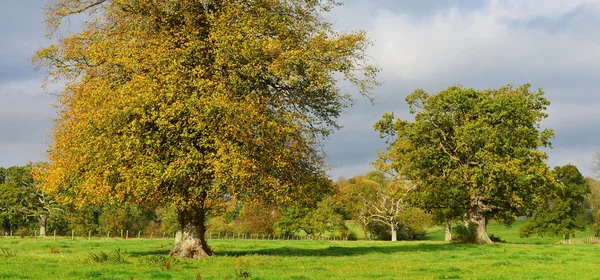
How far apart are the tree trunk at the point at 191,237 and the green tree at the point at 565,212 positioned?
74286 mm

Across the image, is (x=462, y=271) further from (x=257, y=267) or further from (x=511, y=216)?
(x=511, y=216)

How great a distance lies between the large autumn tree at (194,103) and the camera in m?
27.2

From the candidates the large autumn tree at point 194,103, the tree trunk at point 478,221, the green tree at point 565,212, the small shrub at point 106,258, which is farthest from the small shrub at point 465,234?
the green tree at point 565,212

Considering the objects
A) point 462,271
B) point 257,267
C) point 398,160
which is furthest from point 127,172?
point 398,160

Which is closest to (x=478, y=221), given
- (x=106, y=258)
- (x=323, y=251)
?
(x=323, y=251)

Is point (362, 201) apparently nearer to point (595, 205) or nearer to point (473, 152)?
point (473, 152)

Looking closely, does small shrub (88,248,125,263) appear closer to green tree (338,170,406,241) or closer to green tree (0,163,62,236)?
green tree (338,170,406,241)

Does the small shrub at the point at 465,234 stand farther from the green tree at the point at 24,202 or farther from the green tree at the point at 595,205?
the green tree at the point at 24,202

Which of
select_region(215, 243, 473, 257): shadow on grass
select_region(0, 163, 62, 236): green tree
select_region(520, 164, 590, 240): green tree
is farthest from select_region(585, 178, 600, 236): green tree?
select_region(0, 163, 62, 236): green tree

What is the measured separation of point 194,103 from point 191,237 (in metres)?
8.25

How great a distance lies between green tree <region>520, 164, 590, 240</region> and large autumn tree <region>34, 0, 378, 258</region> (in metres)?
72.4

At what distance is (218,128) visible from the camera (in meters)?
28.2

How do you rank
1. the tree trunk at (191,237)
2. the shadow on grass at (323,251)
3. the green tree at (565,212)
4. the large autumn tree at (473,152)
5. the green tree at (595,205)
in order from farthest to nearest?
the green tree at (595,205) < the green tree at (565,212) < the large autumn tree at (473,152) < the shadow on grass at (323,251) < the tree trunk at (191,237)

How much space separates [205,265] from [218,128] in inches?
A: 277
